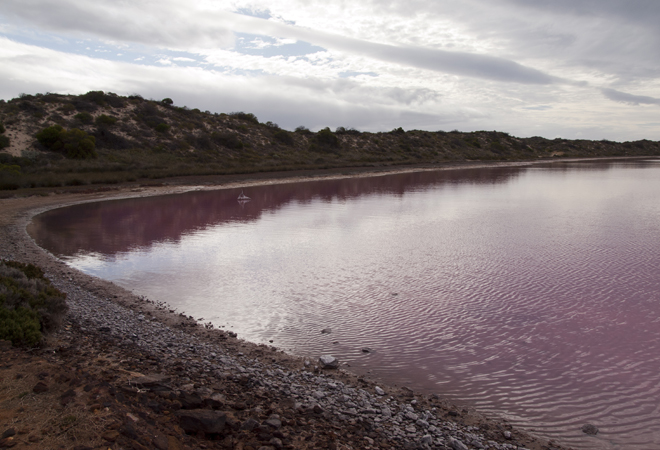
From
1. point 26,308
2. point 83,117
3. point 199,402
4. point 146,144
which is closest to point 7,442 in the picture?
point 199,402

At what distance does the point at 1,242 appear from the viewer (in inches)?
524

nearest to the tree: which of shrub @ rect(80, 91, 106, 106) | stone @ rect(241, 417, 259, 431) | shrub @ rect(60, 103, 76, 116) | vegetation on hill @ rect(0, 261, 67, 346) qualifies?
shrub @ rect(80, 91, 106, 106)

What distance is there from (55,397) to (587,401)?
5.72m

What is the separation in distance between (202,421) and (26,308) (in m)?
3.49

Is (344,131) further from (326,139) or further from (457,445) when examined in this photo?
(457,445)

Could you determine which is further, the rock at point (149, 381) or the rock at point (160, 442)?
the rock at point (149, 381)

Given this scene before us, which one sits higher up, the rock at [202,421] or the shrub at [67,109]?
Answer: the shrub at [67,109]

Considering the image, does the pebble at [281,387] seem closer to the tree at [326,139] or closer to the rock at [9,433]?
the rock at [9,433]

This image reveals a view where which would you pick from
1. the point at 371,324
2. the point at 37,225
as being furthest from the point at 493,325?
the point at 37,225

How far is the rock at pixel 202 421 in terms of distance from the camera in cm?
393

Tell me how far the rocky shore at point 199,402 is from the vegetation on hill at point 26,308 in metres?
0.22

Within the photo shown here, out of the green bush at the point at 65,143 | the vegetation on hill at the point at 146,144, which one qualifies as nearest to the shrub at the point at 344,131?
the vegetation on hill at the point at 146,144

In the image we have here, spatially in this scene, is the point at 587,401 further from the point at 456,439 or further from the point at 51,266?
the point at 51,266

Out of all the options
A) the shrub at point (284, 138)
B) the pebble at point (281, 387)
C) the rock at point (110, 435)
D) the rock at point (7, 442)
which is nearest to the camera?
the rock at point (7, 442)
